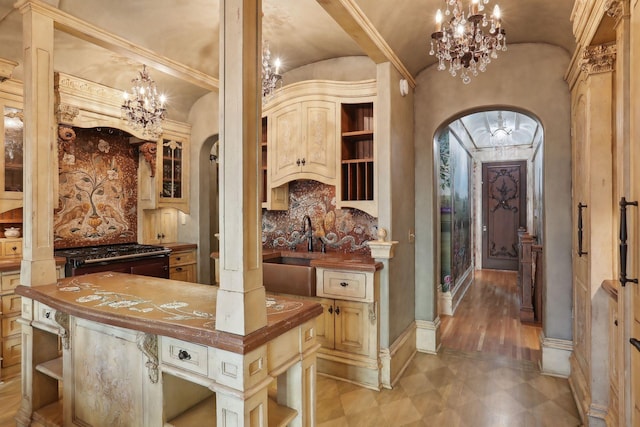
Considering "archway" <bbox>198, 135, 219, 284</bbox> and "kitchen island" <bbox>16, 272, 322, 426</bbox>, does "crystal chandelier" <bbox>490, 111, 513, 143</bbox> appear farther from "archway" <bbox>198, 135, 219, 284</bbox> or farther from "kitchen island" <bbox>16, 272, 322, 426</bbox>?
"kitchen island" <bbox>16, 272, 322, 426</bbox>

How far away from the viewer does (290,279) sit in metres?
3.26

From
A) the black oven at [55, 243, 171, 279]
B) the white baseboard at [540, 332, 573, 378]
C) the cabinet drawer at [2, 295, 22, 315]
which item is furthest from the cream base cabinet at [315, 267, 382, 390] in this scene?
the cabinet drawer at [2, 295, 22, 315]

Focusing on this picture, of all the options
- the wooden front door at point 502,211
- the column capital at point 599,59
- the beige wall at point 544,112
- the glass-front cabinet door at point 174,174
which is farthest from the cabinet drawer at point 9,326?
the wooden front door at point 502,211

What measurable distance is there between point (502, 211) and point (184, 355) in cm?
904

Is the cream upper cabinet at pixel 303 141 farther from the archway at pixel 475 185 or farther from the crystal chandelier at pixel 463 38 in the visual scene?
the crystal chandelier at pixel 463 38

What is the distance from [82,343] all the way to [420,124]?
137 inches

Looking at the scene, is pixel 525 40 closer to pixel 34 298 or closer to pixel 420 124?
pixel 420 124

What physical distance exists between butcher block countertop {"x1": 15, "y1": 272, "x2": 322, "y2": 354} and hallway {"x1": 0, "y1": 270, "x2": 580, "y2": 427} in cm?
117

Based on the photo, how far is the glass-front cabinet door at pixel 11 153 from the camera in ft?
10.7

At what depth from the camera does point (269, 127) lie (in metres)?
3.78

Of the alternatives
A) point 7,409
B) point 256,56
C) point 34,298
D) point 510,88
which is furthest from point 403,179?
point 7,409

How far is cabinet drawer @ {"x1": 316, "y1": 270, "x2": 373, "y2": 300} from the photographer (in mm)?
2988

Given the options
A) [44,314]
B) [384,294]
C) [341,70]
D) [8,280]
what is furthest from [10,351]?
[341,70]

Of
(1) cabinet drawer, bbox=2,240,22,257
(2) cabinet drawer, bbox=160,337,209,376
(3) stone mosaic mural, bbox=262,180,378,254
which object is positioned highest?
(3) stone mosaic mural, bbox=262,180,378,254
